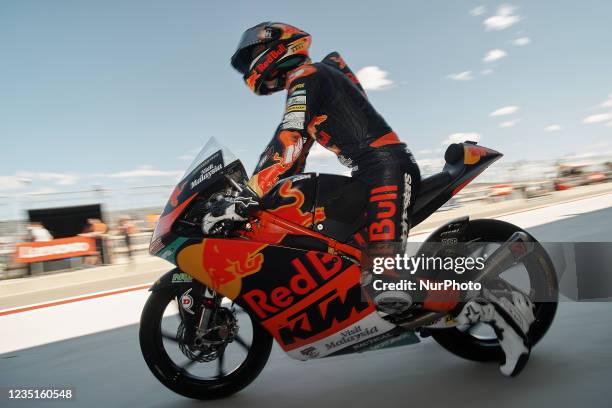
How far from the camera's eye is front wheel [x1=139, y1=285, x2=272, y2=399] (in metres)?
2.58

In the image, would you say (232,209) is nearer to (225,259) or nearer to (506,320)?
(225,259)

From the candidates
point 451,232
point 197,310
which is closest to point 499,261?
point 451,232

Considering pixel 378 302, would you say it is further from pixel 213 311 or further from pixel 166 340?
pixel 166 340

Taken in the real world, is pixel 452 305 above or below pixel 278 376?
above

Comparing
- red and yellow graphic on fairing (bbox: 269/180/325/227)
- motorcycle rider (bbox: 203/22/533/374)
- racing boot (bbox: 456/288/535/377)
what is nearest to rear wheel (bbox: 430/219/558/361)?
racing boot (bbox: 456/288/535/377)

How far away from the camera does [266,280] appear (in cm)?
244

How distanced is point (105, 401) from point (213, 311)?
0.84 m

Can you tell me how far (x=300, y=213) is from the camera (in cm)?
249

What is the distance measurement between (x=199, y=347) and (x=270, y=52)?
1.49 metres

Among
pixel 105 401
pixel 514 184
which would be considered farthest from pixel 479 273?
pixel 514 184

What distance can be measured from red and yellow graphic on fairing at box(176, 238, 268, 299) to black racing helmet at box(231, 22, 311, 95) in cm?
85

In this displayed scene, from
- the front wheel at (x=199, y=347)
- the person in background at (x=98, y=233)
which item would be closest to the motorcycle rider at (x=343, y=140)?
the front wheel at (x=199, y=347)

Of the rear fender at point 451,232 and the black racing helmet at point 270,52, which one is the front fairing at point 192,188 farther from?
the rear fender at point 451,232

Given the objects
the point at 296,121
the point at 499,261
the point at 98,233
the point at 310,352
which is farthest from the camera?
the point at 98,233
